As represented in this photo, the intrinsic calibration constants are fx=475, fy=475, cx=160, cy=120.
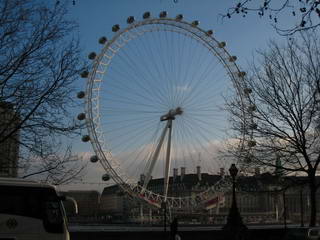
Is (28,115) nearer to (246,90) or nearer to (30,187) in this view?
(30,187)

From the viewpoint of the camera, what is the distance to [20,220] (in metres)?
10.2

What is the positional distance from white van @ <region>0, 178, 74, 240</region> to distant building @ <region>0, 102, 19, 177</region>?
3544 millimetres

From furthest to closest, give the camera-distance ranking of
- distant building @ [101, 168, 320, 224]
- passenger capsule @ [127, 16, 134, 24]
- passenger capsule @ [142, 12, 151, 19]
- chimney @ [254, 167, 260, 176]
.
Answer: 1. distant building @ [101, 168, 320, 224]
2. passenger capsule @ [142, 12, 151, 19]
3. passenger capsule @ [127, 16, 134, 24]
4. chimney @ [254, 167, 260, 176]

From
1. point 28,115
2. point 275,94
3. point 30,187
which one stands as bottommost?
point 30,187

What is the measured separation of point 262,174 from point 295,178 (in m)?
2.96

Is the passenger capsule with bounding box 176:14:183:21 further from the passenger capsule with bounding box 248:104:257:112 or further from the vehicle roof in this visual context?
the vehicle roof

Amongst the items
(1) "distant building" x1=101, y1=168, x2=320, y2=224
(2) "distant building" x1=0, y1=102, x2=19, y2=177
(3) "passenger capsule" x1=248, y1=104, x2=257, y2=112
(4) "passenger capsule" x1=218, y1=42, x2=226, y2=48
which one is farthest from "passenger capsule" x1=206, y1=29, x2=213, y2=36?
(1) "distant building" x1=101, y1=168, x2=320, y2=224

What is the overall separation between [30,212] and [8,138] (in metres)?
4.68

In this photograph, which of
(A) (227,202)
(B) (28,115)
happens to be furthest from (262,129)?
(A) (227,202)

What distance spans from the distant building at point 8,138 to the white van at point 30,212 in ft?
11.6

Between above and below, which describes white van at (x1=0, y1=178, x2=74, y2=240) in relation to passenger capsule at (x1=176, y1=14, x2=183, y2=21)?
below

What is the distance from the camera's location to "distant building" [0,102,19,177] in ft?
46.1

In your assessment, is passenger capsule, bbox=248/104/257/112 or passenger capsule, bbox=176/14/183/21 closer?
passenger capsule, bbox=248/104/257/112

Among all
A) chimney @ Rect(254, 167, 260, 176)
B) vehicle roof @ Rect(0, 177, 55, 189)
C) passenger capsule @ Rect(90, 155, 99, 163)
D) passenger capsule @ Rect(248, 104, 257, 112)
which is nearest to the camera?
vehicle roof @ Rect(0, 177, 55, 189)
